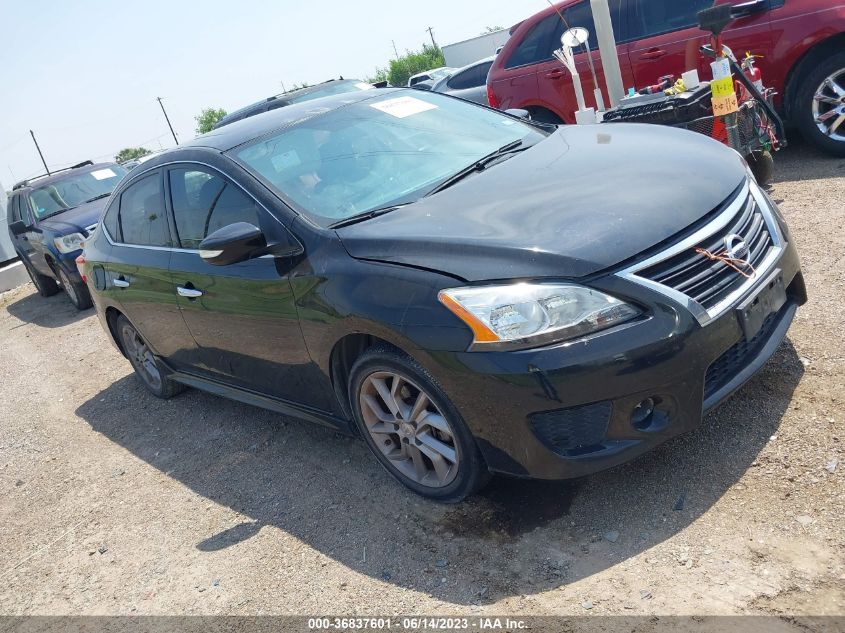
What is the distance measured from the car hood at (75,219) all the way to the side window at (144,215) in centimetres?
513

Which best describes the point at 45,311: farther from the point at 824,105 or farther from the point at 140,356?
the point at 824,105

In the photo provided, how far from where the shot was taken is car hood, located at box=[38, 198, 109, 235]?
1023 centimetres

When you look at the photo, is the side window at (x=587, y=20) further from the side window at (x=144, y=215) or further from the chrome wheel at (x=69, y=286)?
the chrome wheel at (x=69, y=286)

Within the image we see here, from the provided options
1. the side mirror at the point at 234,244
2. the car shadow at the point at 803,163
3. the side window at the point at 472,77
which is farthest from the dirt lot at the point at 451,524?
the side window at the point at 472,77

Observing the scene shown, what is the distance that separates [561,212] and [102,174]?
34.4 feet

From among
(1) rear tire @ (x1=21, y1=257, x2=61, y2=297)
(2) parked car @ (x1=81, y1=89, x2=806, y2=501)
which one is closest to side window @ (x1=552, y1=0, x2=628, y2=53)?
(2) parked car @ (x1=81, y1=89, x2=806, y2=501)

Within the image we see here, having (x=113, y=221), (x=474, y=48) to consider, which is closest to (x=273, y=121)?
(x=113, y=221)

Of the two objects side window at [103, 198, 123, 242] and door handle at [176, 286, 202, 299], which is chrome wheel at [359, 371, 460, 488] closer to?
door handle at [176, 286, 202, 299]

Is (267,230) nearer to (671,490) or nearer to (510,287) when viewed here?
(510,287)

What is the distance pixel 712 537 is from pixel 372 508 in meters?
1.53

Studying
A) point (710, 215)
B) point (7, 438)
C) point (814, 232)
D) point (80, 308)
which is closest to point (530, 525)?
point (710, 215)

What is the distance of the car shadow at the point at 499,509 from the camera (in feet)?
9.65

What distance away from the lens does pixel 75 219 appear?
34.3ft

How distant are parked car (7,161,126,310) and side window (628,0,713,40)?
681cm
